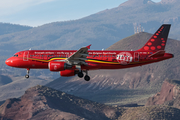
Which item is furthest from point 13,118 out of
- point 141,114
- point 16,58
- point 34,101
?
point 16,58

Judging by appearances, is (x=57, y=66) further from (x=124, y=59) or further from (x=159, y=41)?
(x=159, y=41)

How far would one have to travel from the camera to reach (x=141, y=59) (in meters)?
65.8

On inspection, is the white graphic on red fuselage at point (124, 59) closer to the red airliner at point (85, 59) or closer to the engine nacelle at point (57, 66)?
the red airliner at point (85, 59)

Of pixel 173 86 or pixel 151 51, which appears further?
pixel 173 86

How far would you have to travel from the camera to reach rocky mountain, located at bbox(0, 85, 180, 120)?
127 meters

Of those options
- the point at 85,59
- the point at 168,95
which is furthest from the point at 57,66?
the point at 168,95

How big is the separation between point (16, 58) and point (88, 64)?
1640 centimetres

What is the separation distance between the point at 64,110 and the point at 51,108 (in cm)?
587

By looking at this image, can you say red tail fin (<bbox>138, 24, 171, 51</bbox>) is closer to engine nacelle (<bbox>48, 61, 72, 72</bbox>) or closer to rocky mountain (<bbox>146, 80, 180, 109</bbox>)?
engine nacelle (<bbox>48, 61, 72, 72</bbox>)

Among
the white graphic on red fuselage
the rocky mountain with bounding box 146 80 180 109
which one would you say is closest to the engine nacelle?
the white graphic on red fuselage

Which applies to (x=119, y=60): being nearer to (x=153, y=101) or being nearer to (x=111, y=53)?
(x=111, y=53)

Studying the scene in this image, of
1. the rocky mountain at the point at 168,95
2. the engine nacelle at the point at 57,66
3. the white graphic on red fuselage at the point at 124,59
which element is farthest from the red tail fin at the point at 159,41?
the rocky mountain at the point at 168,95

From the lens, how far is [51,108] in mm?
134250

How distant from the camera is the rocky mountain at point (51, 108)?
5118 inches
